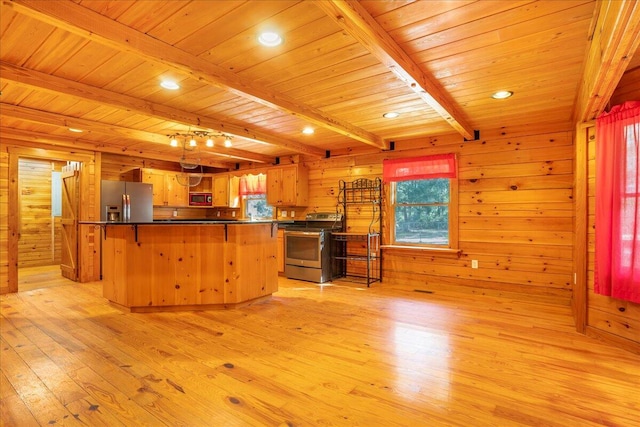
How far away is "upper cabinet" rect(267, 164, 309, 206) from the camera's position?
5.97m

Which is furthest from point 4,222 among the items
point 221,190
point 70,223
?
point 221,190

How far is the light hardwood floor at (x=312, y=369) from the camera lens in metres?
1.79

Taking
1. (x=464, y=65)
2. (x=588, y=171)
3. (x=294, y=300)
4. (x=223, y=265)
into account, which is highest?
(x=464, y=65)

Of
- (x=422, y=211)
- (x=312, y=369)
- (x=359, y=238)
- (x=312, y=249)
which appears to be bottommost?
Result: (x=312, y=369)

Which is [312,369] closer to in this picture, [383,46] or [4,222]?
[383,46]

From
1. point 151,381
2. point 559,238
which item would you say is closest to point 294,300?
point 151,381

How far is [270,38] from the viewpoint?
2.12m

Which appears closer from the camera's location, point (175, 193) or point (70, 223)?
point (70, 223)

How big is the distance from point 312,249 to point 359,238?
2.69ft

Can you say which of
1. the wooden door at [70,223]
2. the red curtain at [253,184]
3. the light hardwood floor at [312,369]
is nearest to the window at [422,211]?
the light hardwood floor at [312,369]

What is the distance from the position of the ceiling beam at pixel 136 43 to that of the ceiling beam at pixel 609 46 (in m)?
2.35

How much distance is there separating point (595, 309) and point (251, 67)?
12.0 ft

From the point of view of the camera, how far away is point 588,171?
3004mm

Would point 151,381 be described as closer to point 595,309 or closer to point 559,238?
point 595,309
